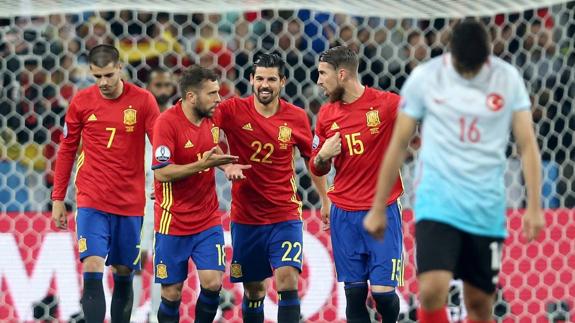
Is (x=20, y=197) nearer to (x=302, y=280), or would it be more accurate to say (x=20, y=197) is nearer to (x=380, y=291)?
(x=302, y=280)

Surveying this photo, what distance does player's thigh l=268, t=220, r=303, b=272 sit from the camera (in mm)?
7672

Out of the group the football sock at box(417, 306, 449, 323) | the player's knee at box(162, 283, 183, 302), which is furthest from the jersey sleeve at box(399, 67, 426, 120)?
the player's knee at box(162, 283, 183, 302)

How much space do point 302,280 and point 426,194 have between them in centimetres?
360

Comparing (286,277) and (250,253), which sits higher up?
(250,253)

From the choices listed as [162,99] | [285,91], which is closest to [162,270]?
[162,99]

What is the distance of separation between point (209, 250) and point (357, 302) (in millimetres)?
929

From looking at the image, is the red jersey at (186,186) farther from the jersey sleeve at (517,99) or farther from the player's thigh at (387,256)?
the jersey sleeve at (517,99)

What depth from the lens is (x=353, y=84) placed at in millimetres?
7430

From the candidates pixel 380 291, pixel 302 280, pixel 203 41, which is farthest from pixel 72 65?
pixel 380 291

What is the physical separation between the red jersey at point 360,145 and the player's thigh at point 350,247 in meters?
0.06

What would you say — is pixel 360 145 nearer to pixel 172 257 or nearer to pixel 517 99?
pixel 172 257

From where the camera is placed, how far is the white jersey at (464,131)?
5309 millimetres

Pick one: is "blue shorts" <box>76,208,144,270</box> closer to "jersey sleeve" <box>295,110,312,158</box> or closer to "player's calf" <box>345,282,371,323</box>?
"jersey sleeve" <box>295,110,312,158</box>

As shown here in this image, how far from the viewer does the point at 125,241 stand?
7.98m
